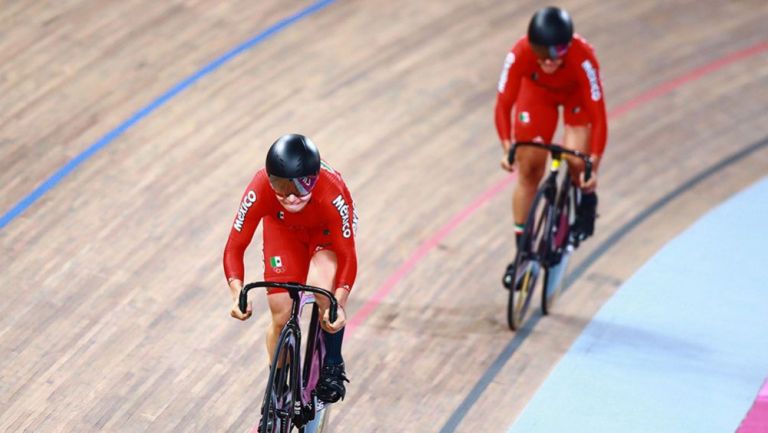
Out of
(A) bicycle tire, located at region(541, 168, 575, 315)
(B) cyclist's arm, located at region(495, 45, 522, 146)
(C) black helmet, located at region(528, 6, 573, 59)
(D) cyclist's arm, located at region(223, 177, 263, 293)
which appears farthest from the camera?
(A) bicycle tire, located at region(541, 168, 575, 315)

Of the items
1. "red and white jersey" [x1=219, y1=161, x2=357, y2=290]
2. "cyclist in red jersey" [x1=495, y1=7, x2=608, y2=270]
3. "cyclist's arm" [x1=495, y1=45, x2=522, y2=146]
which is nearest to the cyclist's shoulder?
"cyclist in red jersey" [x1=495, y1=7, x2=608, y2=270]

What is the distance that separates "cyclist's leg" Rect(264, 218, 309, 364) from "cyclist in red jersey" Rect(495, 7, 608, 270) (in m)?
1.38

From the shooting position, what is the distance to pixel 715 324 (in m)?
5.97

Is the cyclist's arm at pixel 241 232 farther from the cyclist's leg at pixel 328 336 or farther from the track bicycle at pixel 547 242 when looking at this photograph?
the track bicycle at pixel 547 242

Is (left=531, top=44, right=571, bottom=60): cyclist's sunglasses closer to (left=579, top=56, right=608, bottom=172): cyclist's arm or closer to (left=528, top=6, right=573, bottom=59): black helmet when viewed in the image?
(left=528, top=6, right=573, bottom=59): black helmet

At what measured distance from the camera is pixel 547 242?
230 inches

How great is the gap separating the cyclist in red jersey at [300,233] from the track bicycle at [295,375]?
52 mm

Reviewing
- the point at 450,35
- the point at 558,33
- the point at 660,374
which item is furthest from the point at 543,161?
the point at 450,35

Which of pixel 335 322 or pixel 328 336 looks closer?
pixel 335 322

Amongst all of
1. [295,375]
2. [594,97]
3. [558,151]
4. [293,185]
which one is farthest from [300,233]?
[594,97]

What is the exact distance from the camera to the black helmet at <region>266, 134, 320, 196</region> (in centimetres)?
416

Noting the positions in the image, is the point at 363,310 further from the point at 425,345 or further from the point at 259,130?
the point at 259,130

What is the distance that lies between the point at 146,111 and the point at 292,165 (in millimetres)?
3504

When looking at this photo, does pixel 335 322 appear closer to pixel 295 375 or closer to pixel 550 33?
pixel 295 375
